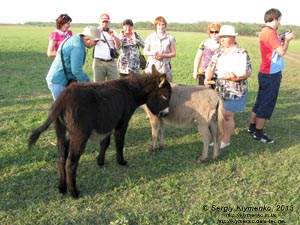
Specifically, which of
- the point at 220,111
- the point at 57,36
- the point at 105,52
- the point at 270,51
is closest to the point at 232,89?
the point at 220,111

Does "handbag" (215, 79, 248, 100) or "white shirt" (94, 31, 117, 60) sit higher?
"white shirt" (94, 31, 117, 60)

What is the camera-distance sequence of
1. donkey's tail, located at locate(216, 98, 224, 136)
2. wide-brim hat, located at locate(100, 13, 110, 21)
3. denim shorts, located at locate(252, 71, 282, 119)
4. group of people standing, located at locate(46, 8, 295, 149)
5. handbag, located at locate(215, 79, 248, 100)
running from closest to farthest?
1. group of people standing, located at locate(46, 8, 295, 149)
2. donkey's tail, located at locate(216, 98, 224, 136)
3. handbag, located at locate(215, 79, 248, 100)
4. denim shorts, located at locate(252, 71, 282, 119)
5. wide-brim hat, located at locate(100, 13, 110, 21)

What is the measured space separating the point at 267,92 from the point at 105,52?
3.57 metres

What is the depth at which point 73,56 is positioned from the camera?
4.57m

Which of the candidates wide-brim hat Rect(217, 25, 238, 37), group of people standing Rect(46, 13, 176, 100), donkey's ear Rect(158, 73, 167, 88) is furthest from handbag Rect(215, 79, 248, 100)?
group of people standing Rect(46, 13, 176, 100)

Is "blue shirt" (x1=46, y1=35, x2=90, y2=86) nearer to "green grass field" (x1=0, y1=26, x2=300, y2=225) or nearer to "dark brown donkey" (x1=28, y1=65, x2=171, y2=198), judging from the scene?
"dark brown donkey" (x1=28, y1=65, x2=171, y2=198)

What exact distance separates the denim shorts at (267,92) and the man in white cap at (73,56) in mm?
3384

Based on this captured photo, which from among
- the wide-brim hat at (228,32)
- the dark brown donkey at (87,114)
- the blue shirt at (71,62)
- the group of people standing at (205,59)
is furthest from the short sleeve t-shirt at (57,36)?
the wide-brim hat at (228,32)

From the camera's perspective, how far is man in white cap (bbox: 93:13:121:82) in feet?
21.6

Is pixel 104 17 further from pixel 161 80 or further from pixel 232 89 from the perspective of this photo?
pixel 232 89

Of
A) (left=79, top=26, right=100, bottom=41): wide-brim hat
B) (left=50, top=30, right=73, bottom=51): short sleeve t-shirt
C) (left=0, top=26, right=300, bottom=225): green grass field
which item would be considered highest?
(left=79, top=26, right=100, bottom=41): wide-brim hat

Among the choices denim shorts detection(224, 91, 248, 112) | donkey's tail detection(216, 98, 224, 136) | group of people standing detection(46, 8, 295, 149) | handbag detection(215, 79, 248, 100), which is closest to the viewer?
group of people standing detection(46, 8, 295, 149)

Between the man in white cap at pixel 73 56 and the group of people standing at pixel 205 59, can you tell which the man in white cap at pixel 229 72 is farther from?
the man in white cap at pixel 73 56

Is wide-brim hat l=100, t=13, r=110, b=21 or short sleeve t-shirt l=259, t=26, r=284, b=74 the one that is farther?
wide-brim hat l=100, t=13, r=110, b=21
